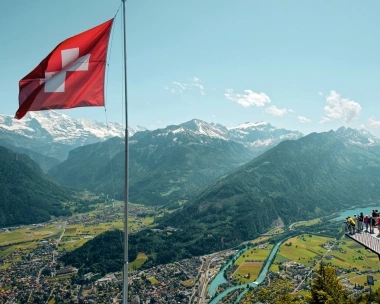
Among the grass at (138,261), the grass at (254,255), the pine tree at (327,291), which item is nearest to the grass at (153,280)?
the grass at (138,261)

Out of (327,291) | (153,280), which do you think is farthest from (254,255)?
(327,291)

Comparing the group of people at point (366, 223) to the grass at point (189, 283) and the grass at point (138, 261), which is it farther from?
the grass at point (138, 261)

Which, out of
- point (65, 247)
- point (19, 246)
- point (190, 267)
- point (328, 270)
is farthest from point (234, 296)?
point (19, 246)

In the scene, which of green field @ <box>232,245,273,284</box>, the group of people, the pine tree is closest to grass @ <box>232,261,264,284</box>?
green field @ <box>232,245,273,284</box>

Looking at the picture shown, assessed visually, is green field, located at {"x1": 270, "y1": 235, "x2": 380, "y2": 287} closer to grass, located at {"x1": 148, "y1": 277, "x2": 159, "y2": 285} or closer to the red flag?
grass, located at {"x1": 148, "y1": 277, "x2": 159, "y2": 285}

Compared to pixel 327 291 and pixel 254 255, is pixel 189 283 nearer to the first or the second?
pixel 254 255

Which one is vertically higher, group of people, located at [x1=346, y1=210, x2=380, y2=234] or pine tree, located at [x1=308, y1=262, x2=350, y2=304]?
group of people, located at [x1=346, y1=210, x2=380, y2=234]

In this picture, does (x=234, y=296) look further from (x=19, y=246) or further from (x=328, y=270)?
(x=19, y=246)

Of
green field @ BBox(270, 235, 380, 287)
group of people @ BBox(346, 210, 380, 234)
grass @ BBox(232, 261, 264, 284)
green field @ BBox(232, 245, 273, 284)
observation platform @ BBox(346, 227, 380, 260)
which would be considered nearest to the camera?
observation platform @ BBox(346, 227, 380, 260)
